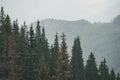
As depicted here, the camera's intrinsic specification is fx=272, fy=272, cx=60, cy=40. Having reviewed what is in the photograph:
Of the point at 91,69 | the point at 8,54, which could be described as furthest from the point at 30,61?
the point at 91,69

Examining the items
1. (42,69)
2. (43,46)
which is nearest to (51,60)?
(43,46)

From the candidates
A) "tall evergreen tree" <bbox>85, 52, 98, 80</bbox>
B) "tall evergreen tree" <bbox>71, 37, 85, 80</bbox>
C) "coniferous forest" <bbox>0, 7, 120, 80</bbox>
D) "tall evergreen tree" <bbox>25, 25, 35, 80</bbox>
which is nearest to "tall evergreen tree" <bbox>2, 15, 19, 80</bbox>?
"coniferous forest" <bbox>0, 7, 120, 80</bbox>

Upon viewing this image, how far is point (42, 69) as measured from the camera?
4353 centimetres

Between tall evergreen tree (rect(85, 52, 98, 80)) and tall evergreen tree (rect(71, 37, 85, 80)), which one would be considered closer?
tall evergreen tree (rect(71, 37, 85, 80))

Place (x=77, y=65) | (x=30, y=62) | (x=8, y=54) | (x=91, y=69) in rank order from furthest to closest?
(x=91, y=69)
(x=77, y=65)
(x=30, y=62)
(x=8, y=54)

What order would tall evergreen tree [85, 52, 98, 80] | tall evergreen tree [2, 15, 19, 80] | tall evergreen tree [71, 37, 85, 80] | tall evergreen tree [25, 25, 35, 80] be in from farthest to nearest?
tall evergreen tree [85, 52, 98, 80] → tall evergreen tree [71, 37, 85, 80] → tall evergreen tree [25, 25, 35, 80] → tall evergreen tree [2, 15, 19, 80]

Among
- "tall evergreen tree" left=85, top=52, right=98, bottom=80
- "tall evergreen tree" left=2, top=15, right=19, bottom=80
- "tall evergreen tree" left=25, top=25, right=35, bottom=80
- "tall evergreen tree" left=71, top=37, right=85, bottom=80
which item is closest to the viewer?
"tall evergreen tree" left=2, top=15, right=19, bottom=80

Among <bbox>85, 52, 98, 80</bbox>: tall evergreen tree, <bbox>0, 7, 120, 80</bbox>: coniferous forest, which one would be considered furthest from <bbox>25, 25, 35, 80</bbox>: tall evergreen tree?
<bbox>85, 52, 98, 80</bbox>: tall evergreen tree

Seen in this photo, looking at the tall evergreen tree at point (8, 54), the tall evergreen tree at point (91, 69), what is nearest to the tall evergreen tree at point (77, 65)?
the tall evergreen tree at point (91, 69)

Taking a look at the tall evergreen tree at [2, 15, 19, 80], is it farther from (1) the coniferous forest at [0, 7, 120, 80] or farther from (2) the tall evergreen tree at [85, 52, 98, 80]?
(2) the tall evergreen tree at [85, 52, 98, 80]

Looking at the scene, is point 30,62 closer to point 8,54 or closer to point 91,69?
point 8,54

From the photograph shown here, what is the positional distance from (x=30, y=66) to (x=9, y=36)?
8612 millimetres

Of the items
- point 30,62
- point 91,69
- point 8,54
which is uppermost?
point 8,54

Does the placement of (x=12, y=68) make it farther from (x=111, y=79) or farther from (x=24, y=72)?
(x=111, y=79)
